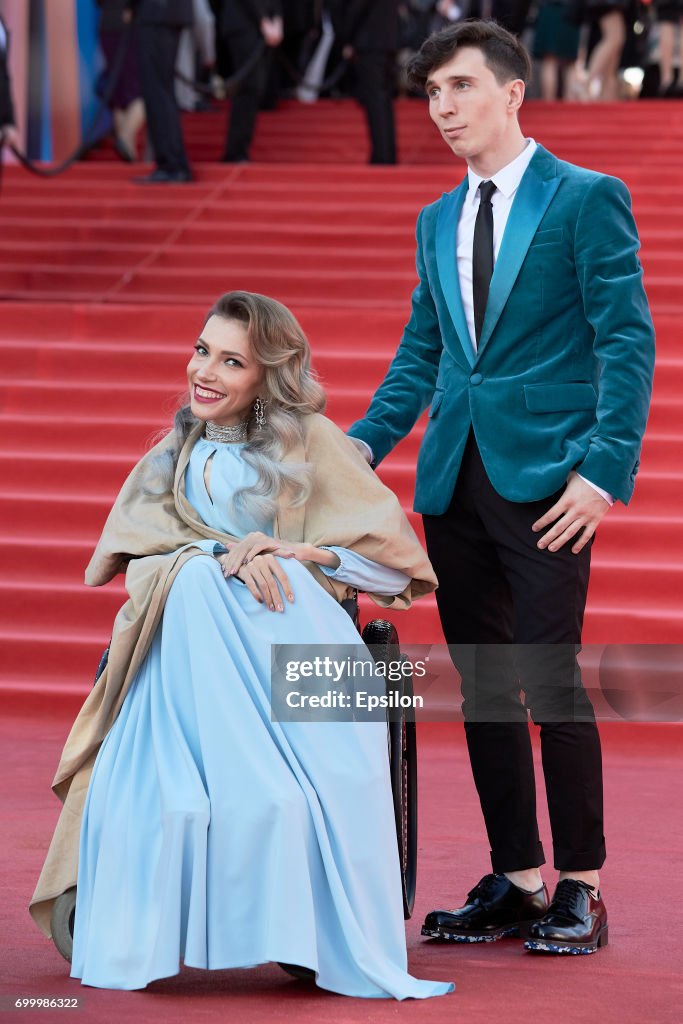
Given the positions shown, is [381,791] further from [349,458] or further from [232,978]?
[349,458]

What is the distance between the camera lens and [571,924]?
3422 millimetres

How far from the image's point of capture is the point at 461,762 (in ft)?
17.4

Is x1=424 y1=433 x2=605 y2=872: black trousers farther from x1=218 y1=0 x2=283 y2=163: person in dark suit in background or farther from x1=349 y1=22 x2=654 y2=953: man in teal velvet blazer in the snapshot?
x1=218 y1=0 x2=283 y2=163: person in dark suit in background

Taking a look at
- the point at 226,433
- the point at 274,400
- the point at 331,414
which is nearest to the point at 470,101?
the point at 274,400

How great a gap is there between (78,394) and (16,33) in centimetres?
534

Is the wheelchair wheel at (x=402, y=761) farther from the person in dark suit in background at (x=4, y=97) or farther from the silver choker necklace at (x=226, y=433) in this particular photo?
the person in dark suit in background at (x=4, y=97)

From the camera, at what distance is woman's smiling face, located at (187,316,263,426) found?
3.36m

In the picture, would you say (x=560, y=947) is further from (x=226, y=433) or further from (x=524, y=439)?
(x=226, y=433)

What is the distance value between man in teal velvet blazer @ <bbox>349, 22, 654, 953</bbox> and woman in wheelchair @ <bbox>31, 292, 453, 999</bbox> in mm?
254

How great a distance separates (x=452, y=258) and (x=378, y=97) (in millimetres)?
6506

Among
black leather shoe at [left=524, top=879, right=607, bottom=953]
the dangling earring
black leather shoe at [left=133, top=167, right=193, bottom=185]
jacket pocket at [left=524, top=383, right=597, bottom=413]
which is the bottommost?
black leather shoe at [left=524, top=879, right=607, bottom=953]

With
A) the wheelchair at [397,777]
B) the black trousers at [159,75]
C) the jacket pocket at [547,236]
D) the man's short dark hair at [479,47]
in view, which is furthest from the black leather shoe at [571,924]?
the black trousers at [159,75]

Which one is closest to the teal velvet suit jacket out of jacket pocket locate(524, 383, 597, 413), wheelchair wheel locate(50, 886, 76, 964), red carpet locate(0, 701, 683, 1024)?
jacket pocket locate(524, 383, 597, 413)

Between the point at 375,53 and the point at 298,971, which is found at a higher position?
the point at 375,53
